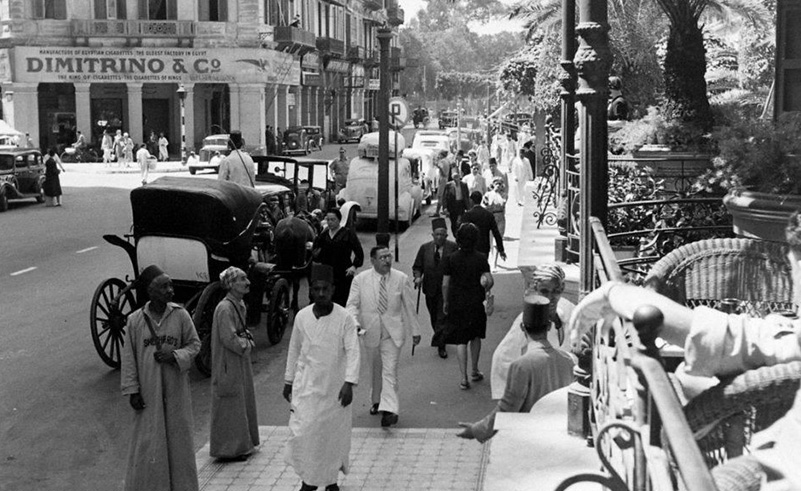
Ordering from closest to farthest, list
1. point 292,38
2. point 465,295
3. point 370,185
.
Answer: point 465,295 → point 370,185 → point 292,38

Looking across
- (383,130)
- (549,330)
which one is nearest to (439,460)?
(549,330)

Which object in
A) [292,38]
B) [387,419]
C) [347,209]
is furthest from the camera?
[292,38]

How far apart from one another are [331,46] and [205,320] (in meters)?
64.4

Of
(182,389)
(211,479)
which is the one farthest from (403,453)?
(182,389)

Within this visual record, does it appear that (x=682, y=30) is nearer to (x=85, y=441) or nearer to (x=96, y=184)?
(x=85, y=441)

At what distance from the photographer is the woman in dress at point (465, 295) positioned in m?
11.6

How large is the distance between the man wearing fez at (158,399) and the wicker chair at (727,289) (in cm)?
359

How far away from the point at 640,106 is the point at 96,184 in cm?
2376

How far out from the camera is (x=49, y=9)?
5244 cm

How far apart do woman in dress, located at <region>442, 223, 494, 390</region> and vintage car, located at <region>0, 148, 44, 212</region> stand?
72.2ft

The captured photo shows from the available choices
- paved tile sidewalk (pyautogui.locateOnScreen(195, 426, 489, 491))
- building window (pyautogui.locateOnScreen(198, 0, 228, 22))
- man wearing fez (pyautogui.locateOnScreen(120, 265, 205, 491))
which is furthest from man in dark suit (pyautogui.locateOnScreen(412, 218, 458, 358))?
building window (pyautogui.locateOnScreen(198, 0, 228, 22))

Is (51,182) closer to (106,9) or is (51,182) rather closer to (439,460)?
(106,9)

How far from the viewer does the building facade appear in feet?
171

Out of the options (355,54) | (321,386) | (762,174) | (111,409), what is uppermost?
(355,54)
